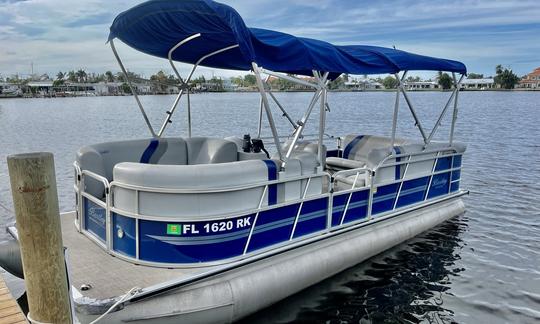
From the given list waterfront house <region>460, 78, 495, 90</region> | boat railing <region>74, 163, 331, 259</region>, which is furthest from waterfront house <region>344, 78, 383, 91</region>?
waterfront house <region>460, 78, 495, 90</region>

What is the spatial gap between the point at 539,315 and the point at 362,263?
95.0 inches

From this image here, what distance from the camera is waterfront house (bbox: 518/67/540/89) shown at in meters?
132

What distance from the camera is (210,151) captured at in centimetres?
649

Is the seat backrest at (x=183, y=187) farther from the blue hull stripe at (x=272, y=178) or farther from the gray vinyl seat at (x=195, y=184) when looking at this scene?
the blue hull stripe at (x=272, y=178)

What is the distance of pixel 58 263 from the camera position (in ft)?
9.63

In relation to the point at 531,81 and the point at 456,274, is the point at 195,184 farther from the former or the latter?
the point at 531,81

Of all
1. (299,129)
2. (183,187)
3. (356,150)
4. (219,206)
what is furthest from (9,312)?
(356,150)

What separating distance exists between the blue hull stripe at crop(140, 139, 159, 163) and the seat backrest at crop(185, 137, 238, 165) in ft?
1.72

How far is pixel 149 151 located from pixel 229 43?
201 centimetres

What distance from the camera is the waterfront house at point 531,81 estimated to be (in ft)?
434

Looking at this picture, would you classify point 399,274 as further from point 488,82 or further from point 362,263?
point 488,82

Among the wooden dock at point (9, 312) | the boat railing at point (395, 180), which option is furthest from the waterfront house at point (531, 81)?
the wooden dock at point (9, 312)

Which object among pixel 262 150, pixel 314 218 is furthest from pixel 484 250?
pixel 262 150

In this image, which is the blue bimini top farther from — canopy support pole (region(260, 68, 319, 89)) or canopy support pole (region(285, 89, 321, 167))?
canopy support pole (region(285, 89, 321, 167))
